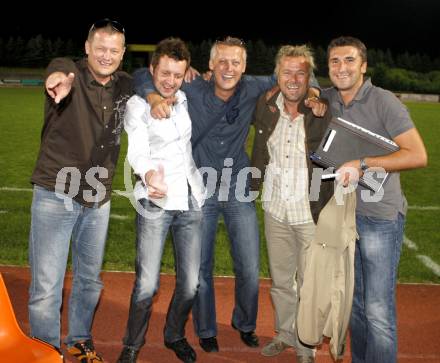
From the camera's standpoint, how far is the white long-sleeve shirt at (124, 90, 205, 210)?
13.1 feet

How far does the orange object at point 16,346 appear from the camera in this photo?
2771 millimetres

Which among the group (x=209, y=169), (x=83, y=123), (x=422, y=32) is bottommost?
(x=209, y=169)

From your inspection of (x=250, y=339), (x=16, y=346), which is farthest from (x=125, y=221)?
(x=16, y=346)

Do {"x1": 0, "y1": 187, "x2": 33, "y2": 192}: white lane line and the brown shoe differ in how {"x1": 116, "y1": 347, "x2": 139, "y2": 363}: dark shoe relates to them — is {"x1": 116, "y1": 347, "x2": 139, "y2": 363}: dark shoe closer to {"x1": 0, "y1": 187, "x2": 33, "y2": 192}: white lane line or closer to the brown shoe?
the brown shoe

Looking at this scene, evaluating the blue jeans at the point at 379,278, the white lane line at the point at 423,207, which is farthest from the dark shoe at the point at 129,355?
the white lane line at the point at 423,207

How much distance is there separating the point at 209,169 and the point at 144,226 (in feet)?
2.24

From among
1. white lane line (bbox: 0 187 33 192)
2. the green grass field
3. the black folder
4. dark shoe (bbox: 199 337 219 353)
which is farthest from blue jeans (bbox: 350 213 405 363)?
white lane line (bbox: 0 187 33 192)

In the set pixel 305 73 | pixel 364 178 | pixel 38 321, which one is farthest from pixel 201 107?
pixel 38 321

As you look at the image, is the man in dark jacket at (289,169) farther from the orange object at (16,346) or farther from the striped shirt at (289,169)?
the orange object at (16,346)

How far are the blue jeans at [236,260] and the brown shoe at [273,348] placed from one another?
0.70 feet

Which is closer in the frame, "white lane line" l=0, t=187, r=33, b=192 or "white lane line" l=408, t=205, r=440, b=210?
"white lane line" l=408, t=205, r=440, b=210

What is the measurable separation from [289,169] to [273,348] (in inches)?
56.9

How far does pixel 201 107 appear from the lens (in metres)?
4.46

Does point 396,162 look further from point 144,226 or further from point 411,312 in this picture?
point 411,312
